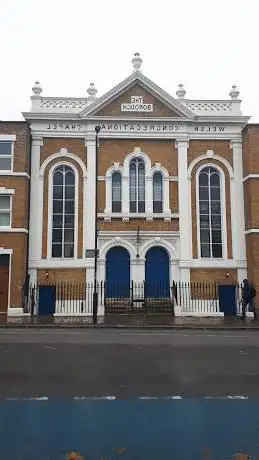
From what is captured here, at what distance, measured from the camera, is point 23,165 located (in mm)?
23484

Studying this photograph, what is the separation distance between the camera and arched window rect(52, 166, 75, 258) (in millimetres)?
24094

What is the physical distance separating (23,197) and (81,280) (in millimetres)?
4988

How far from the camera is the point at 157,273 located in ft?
78.7

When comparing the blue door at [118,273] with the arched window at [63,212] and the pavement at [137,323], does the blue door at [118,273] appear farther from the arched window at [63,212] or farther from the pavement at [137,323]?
the pavement at [137,323]

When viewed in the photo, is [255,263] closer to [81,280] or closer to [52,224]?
[81,280]

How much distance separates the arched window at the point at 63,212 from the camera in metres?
24.1

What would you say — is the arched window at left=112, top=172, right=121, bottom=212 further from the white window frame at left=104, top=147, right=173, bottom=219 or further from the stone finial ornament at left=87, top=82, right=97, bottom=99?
the stone finial ornament at left=87, top=82, right=97, bottom=99

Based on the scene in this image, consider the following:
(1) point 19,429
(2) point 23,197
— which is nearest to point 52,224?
(2) point 23,197

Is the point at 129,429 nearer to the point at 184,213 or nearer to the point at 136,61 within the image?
the point at 184,213

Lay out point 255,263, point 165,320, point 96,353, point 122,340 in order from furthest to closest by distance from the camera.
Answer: point 255,263
point 165,320
point 122,340
point 96,353

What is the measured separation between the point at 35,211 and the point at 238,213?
1043 cm

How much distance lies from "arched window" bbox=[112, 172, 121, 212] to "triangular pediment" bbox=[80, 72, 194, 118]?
3.16 meters

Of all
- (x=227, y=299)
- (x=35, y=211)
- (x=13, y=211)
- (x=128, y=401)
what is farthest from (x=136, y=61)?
(x=128, y=401)

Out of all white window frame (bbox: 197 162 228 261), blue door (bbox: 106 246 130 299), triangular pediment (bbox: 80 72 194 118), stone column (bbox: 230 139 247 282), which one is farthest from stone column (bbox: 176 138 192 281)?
blue door (bbox: 106 246 130 299)
